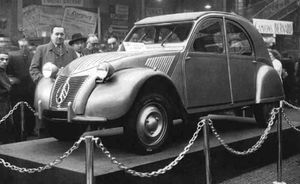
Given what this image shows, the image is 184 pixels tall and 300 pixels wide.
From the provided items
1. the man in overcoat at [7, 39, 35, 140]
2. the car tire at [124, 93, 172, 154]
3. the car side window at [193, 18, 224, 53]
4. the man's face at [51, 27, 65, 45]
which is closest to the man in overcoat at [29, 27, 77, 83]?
the man's face at [51, 27, 65, 45]

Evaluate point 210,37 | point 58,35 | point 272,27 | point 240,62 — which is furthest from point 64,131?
point 272,27

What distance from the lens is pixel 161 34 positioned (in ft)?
18.4

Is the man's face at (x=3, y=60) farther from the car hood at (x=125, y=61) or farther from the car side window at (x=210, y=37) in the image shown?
the car side window at (x=210, y=37)

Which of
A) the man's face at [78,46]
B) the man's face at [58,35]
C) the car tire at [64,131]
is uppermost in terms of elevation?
the man's face at [58,35]

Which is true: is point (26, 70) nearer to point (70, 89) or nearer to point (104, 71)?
point (70, 89)

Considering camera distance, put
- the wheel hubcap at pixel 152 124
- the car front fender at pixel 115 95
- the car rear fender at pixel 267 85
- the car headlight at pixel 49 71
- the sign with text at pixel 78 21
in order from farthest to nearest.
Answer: the sign with text at pixel 78 21
the car rear fender at pixel 267 85
the car headlight at pixel 49 71
the wheel hubcap at pixel 152 124
the car front fender at pixel 115 95

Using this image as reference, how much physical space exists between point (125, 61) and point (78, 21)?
7.48m

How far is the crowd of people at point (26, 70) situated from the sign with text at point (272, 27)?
3.96m

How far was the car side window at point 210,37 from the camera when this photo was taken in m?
5.37

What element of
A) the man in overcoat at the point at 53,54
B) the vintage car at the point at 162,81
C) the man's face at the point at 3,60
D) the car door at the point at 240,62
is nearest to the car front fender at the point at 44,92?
the vintage car at the point at 162,81

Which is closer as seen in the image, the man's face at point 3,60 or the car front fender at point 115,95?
the car front fender at point 115,95

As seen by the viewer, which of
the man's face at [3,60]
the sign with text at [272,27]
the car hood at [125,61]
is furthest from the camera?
the sign with text at [272,27]

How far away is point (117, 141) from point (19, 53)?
2866 mm

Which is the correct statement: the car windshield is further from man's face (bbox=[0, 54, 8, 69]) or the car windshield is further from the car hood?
man's face (bbox=[0, 54, 8, 69])
